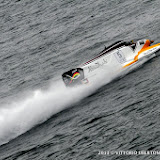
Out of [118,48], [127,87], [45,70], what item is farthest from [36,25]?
[127,87]

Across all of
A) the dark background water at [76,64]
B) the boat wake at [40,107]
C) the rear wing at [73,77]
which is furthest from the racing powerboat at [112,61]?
the dark background water at [76,64]

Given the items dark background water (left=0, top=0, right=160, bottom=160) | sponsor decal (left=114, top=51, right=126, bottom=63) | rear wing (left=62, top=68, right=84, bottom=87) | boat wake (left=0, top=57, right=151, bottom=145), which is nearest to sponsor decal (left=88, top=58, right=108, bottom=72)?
boat wake (left=0, top=57, right=151, bottom=145)

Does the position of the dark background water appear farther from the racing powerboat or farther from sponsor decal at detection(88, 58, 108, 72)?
sponsor decal at detection(88, 58, 108, 72)

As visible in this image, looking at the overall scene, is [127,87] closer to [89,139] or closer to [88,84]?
[88,84]

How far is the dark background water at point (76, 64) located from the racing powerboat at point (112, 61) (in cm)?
91

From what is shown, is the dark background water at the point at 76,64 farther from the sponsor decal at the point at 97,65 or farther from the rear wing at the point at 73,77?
the sponsor decal at the point at 97,65

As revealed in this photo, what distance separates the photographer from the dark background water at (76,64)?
63.8 feet

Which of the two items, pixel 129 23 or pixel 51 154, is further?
pixel 129 23

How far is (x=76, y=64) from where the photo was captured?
31.9 meters

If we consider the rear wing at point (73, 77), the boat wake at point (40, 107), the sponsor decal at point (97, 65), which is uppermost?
the sponsor decal at point (97, 65)

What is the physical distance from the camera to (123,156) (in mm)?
17672

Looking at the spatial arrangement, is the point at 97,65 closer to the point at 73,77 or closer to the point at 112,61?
the point at 112,61

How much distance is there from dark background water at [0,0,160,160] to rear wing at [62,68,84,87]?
153cm

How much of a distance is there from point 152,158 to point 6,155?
9.05 m
